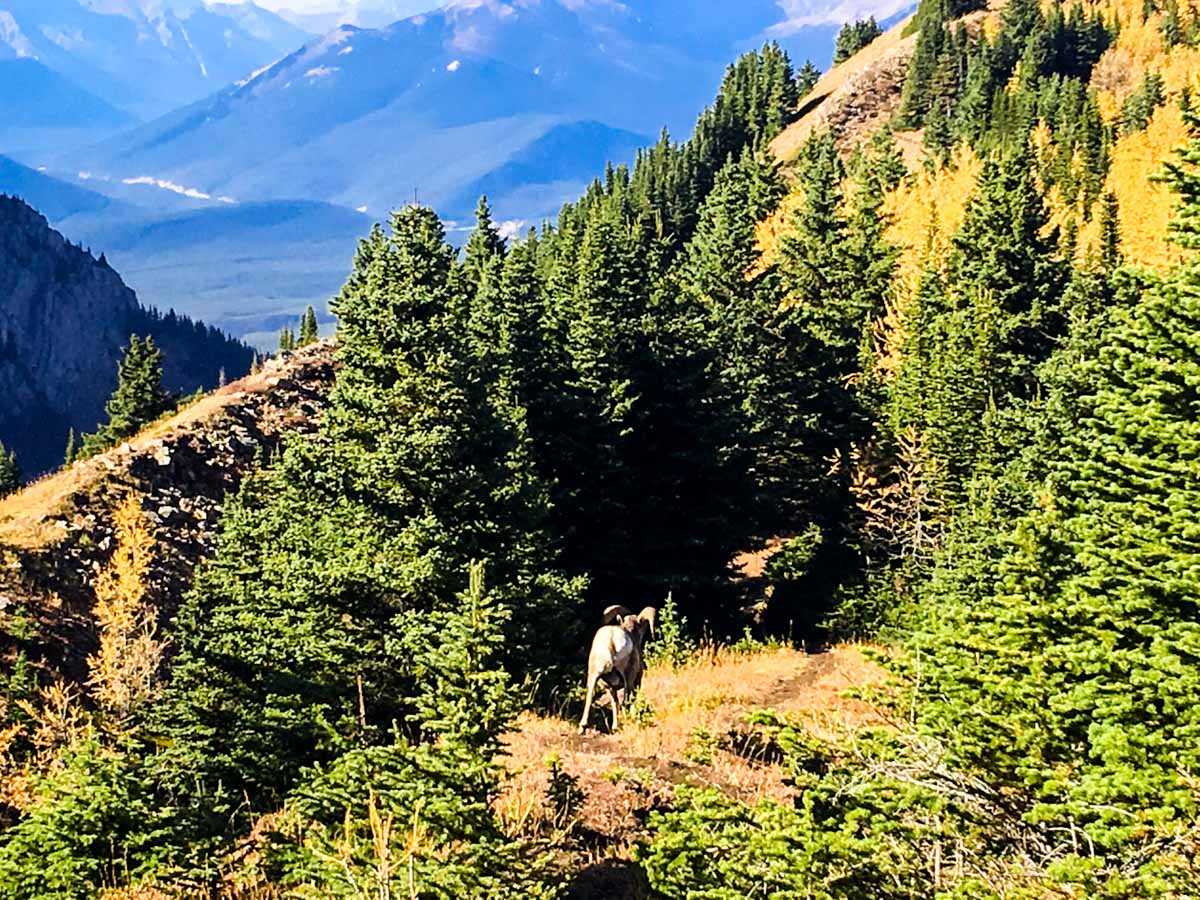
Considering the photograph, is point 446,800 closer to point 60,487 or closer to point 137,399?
point 60,487

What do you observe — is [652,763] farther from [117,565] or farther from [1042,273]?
[1042,273]

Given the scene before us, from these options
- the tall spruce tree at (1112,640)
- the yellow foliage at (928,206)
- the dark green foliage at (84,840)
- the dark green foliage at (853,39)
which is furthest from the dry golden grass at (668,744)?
the dark green foliage at (853,39)

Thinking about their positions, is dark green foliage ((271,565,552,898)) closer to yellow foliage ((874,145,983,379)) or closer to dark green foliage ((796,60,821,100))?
yellow foliage ((874,145,983,379))

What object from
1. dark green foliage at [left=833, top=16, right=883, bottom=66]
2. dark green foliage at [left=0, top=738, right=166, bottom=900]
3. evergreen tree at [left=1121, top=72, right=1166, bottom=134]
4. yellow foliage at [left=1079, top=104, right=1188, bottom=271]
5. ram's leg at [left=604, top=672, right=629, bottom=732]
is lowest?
dark green foliage at [left=0, top=738, right=166, bottom=900]

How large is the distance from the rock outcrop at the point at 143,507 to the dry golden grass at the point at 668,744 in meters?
23.8

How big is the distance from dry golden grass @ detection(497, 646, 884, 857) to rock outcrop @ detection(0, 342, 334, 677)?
23775 mm

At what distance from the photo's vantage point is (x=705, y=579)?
2822cm

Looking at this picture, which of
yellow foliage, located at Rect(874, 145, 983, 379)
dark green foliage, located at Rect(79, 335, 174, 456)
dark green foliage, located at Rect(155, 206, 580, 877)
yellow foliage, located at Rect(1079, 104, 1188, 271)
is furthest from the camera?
dark green foliage, located at Rect(79, 335, 174, 456)

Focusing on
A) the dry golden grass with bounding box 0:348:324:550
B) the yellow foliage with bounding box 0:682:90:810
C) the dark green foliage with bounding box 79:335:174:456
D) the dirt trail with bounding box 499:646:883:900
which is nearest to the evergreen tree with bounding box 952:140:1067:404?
the dirt trail with bounding box 499:646:883:900

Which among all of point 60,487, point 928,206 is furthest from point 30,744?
point 928,206

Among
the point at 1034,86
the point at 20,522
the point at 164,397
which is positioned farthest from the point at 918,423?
the point at 1034,86

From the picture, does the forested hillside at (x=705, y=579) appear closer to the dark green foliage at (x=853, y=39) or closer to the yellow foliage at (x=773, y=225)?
the yellow foliage at (x=773, y=225)

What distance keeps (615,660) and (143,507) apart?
3396 centimetres

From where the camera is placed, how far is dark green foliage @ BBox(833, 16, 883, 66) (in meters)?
140
